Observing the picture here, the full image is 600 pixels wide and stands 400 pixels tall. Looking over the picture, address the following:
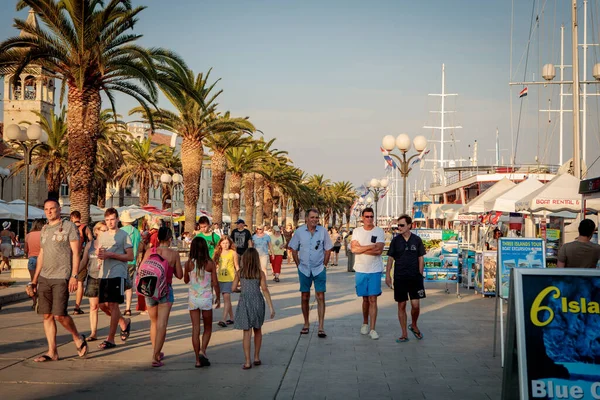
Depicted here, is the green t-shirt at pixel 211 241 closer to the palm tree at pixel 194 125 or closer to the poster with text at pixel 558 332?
the poster with text at pixel 558 332

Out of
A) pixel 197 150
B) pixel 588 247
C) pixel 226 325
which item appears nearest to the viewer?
pixel 588 247

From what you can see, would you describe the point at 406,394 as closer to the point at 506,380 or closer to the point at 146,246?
the point at 506,380

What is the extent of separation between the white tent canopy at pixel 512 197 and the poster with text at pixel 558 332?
13990 mm

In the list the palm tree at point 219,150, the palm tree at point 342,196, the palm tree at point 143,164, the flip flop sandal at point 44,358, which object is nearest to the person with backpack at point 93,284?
the flip flop sandal at point 44,358

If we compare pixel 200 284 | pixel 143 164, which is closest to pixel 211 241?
pixel 200 284

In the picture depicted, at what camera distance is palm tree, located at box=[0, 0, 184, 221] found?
1922 centimetres

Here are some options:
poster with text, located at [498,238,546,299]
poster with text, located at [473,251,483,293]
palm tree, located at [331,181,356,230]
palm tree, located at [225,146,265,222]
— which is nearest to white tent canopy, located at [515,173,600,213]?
poster with text, located at [473,251,483,293]

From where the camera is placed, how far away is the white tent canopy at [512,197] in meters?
19.2

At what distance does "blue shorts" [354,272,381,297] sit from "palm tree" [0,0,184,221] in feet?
36.0

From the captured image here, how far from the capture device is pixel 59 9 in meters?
19.5

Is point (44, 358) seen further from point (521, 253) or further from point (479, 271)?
point (479, 271)

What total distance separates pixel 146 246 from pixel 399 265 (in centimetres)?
632

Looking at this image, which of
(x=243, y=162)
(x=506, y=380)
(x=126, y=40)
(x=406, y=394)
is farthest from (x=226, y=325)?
(x=243, y=162)

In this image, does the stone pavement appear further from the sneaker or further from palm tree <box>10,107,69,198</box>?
palm tree <box>10,107,69,198</box>
